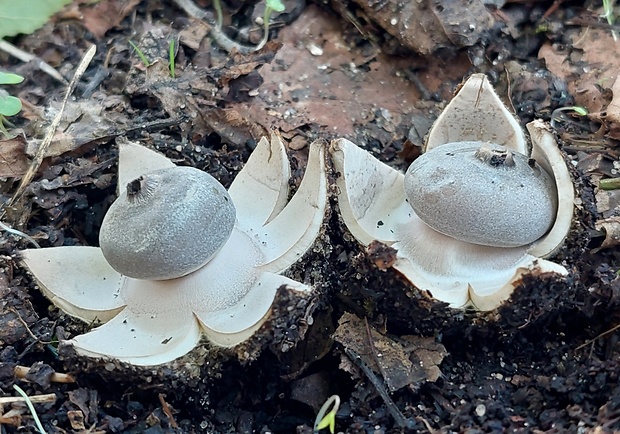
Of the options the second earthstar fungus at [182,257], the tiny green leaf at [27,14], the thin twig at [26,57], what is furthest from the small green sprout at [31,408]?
the tiny green leaf at [27,14]

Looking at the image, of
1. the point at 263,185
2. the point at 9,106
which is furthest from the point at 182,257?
the point at 9,106

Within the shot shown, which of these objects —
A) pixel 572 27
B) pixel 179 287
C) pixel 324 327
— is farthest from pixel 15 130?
pixel 572 27

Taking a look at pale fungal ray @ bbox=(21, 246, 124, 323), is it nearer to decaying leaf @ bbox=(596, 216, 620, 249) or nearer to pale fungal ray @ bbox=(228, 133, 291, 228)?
pale fungal ray @ bbox=(228, 133, 291, 228)

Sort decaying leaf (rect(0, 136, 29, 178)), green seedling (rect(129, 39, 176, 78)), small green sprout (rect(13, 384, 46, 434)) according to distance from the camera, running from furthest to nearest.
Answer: green seedling (rect(129, 39, 176, 78)) < decaying leaf (rect(0, 136, 29, 178)) < small green sprout (rect(13, 384, 46, 434))

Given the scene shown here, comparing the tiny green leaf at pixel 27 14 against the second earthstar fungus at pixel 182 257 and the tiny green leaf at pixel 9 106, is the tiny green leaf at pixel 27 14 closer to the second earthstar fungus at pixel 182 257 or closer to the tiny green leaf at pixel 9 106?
the tiny green leaf at pixel 9 106

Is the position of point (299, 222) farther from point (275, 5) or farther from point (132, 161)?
point (275, 5)

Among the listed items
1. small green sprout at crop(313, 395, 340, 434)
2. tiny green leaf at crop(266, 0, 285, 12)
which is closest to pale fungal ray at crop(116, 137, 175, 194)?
tiny green leaf at crop(266, 0, 285, 12)
